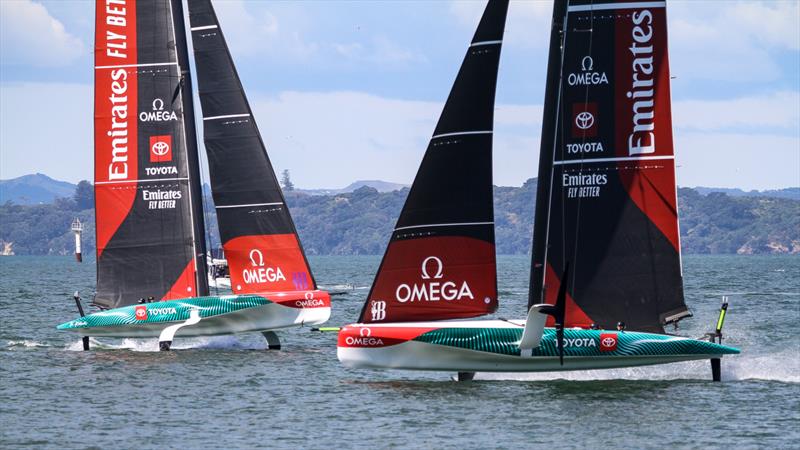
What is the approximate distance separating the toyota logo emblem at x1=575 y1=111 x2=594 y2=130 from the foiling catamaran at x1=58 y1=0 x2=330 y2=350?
34.6 ft

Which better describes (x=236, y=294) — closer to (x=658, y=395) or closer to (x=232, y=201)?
(x=232, y=201)

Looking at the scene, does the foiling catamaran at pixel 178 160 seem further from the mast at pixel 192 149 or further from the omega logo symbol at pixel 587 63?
the omega logo symbol at pixel 587 63

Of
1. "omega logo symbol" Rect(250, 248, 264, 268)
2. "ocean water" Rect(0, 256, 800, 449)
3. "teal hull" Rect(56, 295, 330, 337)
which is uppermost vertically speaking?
"omega logo symbol" Rect(250, 248, 264, 268)

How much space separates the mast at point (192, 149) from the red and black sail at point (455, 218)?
980 cm

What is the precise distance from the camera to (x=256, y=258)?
3222 cm

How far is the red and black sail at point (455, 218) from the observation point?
23.1 metres

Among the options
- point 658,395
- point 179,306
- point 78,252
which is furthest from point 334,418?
point 78,252

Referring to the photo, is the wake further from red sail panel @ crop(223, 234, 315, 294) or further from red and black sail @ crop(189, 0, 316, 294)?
red and black sail @ crop(189, 0, 316, 294)

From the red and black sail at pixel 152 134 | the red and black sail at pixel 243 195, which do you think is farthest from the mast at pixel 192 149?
the red and black sail at pixel 243 195

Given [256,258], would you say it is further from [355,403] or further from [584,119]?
[584,119]

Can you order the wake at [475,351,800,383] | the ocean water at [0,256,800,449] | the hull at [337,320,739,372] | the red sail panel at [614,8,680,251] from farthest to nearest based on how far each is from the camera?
the wake at [475,351,800,383] < the red sail panel at [614,8,680,251] < the hull at [337,320,739,372] < the ocean water at [0,256,800,449]

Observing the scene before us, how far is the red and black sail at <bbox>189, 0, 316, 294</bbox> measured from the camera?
106 feet

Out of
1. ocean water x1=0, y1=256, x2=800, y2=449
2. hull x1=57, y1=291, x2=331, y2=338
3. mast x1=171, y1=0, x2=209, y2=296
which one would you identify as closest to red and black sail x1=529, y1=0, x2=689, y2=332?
ocean water x1=0, y1=256, x2=800, y2=449

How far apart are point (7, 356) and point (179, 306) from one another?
15.6ft
